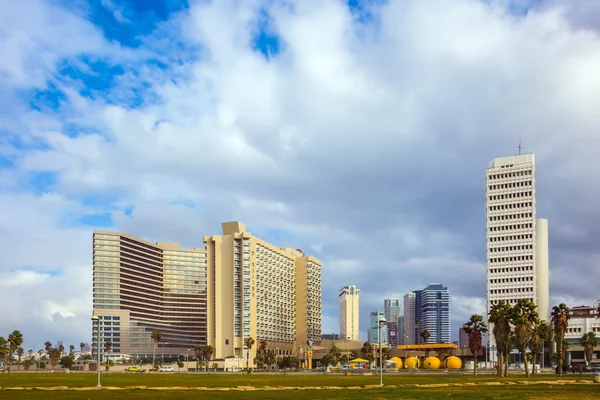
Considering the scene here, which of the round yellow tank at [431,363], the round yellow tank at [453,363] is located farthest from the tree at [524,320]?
the round yellow tank at [431,363]

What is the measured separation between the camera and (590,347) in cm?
19212

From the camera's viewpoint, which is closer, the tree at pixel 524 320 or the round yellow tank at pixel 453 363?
the tree at pixel 524 320

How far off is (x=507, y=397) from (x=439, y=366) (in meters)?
144

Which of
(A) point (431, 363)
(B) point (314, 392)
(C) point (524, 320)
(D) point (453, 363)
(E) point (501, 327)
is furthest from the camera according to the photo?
(A) point (431, 363)

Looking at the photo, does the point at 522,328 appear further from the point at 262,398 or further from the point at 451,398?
the point at 262,398

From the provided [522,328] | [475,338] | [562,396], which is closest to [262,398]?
[562,396]

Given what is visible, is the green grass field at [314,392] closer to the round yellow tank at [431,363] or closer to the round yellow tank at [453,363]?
the round yellow tank at [453,363]

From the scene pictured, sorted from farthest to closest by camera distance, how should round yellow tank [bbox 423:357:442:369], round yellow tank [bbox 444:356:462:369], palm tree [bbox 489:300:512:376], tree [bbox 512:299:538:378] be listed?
round yellow tank [bbox 423:357:442:369]
round yellow tank [bbox 444:356:462:369]
palm tree [bbox 489:300:512:376]
tree [bbox 512:299:538:378]

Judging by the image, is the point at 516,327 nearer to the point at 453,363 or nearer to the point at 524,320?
the point at 524,320

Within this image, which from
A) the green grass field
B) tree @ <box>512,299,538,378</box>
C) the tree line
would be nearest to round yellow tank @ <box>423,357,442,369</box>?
the tree line

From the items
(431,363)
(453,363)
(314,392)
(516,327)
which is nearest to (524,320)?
(516,327)

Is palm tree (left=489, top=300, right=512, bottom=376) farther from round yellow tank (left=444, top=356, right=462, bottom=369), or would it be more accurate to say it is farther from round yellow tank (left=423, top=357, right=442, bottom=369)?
round yellow tank (left=423, top=357, right=442, bottom=369)

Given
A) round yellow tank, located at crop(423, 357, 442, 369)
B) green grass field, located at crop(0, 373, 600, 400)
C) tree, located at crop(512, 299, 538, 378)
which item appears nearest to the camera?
green grass field, located at crop(0, 373, 600, 400)

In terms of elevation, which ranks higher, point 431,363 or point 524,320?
point 524,320
